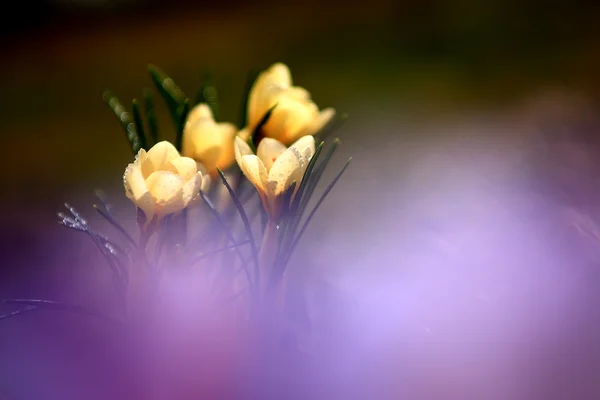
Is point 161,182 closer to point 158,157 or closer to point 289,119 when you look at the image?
point 158,157

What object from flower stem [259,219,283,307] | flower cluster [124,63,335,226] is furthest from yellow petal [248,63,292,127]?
flower stem [259,219,283,307]

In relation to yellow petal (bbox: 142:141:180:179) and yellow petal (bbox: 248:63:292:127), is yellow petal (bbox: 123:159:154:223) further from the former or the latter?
yellow petal (bbox: 248:63:292:127)

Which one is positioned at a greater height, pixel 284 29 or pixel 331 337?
pixel 284 29

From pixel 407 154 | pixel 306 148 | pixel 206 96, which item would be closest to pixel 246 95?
pixel 206 96

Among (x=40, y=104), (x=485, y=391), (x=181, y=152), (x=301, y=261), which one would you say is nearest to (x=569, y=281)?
(x=485, y=391)

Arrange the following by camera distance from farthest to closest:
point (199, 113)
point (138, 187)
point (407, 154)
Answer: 1. point (407, 154)
2. point (199, 113)
3. point (138, 187)

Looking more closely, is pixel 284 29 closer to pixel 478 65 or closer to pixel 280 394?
pixel 478 65
